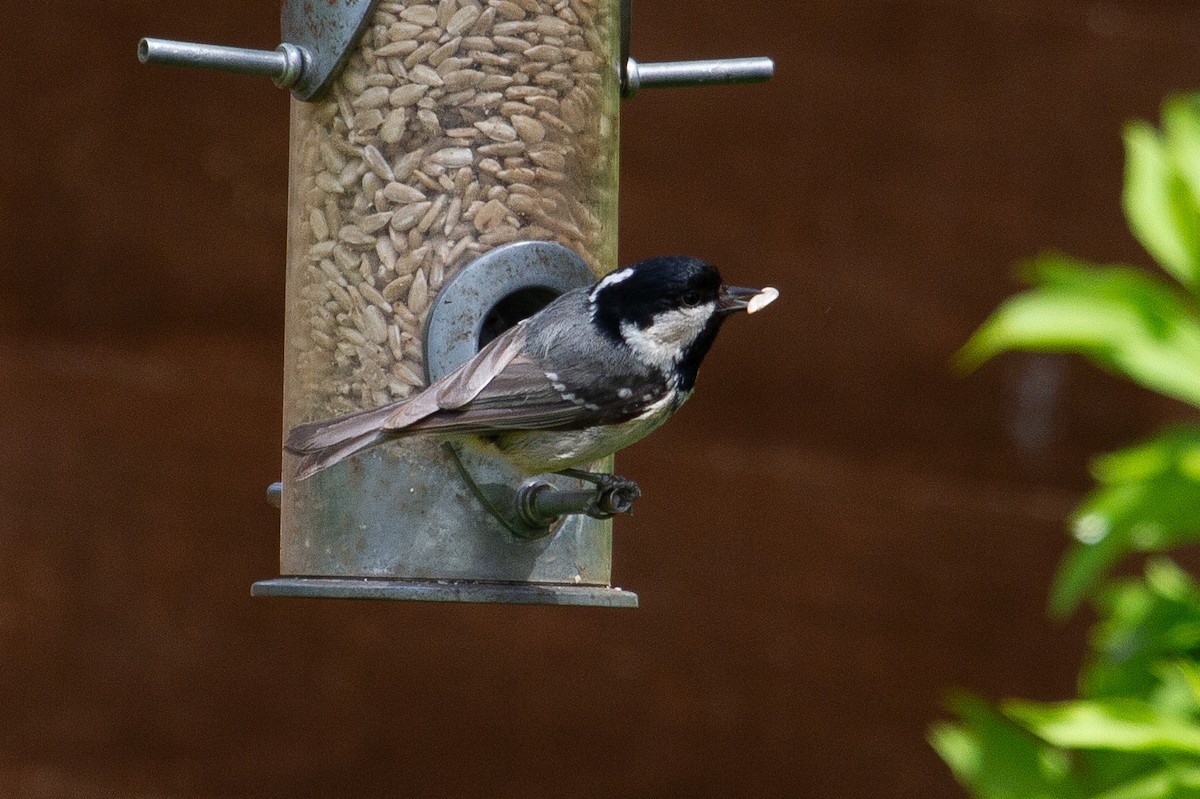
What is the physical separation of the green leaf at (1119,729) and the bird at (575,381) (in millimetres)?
880

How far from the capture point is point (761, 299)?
3.13 m

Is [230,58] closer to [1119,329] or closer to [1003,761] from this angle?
[1119,329]

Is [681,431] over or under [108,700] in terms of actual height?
over

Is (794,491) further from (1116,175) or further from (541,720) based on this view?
(1116,175)

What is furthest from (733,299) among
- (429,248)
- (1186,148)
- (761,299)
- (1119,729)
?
(1186,148)

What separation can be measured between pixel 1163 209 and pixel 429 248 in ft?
5.14

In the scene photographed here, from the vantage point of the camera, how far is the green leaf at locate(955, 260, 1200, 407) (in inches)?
135

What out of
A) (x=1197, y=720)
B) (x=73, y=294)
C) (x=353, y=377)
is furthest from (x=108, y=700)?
(x=1197, y=720)

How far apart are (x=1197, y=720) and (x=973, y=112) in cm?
241

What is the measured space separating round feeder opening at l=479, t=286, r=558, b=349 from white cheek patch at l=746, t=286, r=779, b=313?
Result: 15.6 inches

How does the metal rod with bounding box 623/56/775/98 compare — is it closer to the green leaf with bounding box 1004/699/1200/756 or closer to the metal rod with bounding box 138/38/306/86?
the metal rod with bounding box 138/38/306/86

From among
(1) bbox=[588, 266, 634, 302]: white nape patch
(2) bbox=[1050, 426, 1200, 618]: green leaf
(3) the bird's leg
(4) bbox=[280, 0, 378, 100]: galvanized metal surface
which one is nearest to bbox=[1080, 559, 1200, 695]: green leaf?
(2) bbox=[1050, 426, 1200, 618]: green leaf

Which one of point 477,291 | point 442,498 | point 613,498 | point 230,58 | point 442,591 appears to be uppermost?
point 230,58

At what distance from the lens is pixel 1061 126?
5.46m
